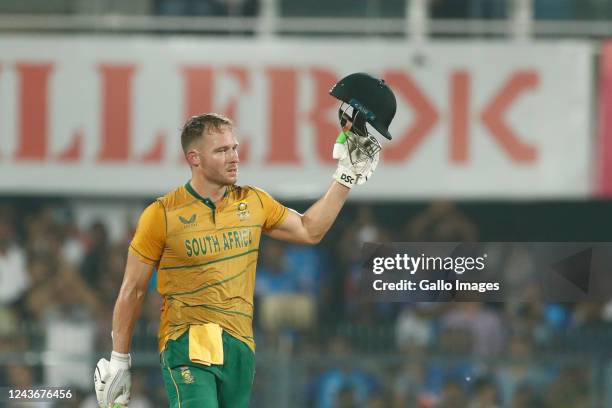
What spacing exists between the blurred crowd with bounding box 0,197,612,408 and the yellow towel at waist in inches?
215

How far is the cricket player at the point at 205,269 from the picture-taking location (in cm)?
767

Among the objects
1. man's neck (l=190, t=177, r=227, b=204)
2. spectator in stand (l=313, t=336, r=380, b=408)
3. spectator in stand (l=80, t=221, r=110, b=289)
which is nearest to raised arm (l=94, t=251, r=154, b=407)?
man's neck (l=190, t=177, r=227, b=204)

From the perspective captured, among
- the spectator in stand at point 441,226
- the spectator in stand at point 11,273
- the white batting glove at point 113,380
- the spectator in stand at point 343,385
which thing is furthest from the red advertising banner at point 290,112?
the white batting glove at point 113,380

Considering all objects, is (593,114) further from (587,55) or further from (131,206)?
(131,206)

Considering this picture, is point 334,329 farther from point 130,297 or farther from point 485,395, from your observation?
point 130,297

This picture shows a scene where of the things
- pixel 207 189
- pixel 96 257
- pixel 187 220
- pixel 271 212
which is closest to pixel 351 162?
pixel 271 212

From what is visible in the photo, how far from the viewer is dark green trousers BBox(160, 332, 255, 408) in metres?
7.60

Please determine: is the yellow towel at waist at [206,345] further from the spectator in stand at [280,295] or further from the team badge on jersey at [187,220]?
the spectator in stand at [280,295]

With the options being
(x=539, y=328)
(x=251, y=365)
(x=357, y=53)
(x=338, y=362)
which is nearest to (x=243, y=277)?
(x=251, y=365)

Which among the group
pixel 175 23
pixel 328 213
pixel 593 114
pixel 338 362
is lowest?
pixel 338 362

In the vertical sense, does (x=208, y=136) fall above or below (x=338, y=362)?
above

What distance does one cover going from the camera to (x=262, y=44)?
A: 17.3 m

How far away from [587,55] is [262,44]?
11.8ft

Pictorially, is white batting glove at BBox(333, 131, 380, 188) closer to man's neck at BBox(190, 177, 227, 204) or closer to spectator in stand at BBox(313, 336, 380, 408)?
man's neck at BBox(190, 177, 227, 204)
